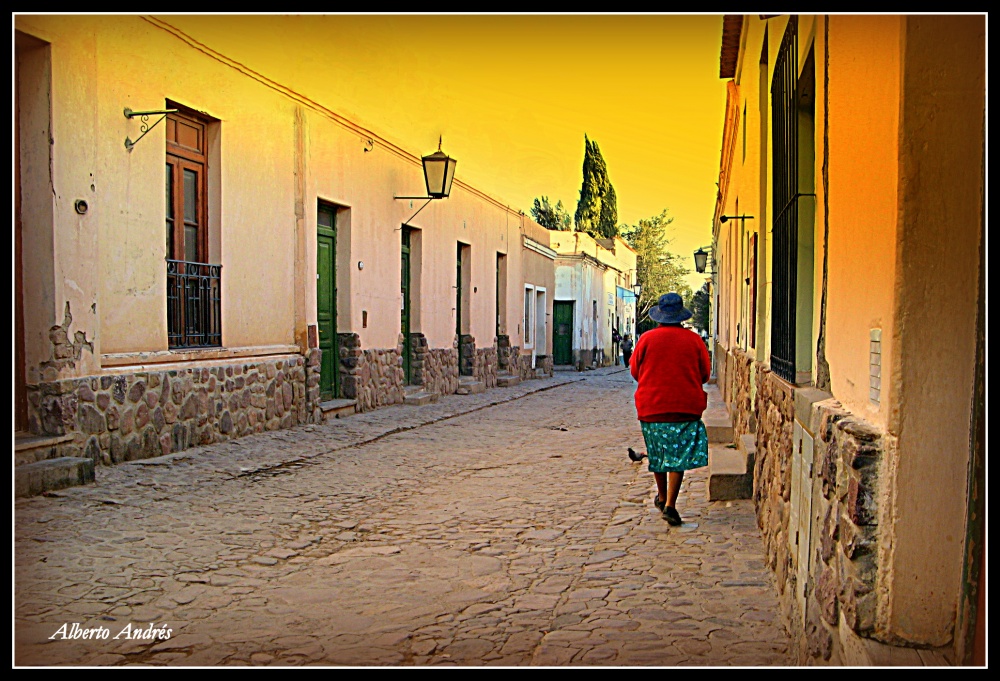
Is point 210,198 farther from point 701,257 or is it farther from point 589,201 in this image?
point 589,201

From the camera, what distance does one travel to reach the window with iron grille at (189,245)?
30.6 ft

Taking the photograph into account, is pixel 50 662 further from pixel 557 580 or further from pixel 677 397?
pixel 677 397

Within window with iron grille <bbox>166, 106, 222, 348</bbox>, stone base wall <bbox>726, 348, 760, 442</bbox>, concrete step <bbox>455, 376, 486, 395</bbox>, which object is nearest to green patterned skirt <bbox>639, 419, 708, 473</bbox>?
stone base wall <bbox>726, 348, 760, 442</bbox>

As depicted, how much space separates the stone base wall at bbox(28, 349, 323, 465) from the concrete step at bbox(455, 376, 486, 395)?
650 centimetres

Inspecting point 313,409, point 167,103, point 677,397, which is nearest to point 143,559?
point 677,397

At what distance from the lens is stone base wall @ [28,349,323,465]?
732cm

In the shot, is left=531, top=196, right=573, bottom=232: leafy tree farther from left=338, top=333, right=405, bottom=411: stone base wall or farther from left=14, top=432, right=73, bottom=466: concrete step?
left=14, top=432, right=73, bottom=466: concrete step

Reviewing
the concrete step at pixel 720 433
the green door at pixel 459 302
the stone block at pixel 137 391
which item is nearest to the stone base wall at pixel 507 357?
the green door at pixel 459 302

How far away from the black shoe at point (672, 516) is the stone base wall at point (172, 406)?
479 cm

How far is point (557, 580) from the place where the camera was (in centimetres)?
476

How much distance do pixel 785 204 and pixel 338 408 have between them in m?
8.54

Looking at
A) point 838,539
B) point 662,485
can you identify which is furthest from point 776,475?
point 838,539

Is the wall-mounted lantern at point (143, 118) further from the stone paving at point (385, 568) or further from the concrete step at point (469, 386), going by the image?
the concrete step at point (469, 386)
